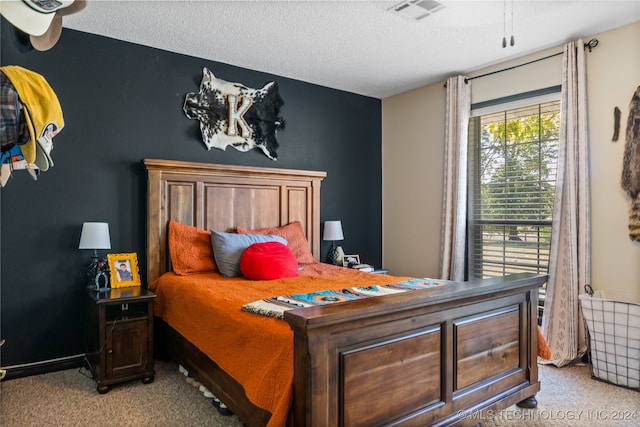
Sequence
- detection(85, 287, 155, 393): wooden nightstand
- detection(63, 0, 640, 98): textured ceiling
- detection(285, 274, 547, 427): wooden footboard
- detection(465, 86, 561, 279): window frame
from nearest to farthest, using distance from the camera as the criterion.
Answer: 1. detection(285, 274, 547, 427): wooden footboard
2. detection(85, 287, 155, 393): wooden nightstand
3. detection(63, 0, 640, 98): textured ceiling
4. detection(465, 86, 561, 279): window frame

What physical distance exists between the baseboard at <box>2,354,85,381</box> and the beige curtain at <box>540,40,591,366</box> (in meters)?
3.59

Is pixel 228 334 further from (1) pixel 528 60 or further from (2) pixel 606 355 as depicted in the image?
(1) pixel 528 60

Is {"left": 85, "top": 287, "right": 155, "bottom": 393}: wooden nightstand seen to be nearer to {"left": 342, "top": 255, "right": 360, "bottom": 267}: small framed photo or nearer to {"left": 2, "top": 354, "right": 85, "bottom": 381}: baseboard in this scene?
{"left": 2, "top": 354, "right": 85, "bottom": 381}: baseboard

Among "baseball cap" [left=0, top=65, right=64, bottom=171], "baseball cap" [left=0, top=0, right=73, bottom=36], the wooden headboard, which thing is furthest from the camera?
the wooden headboard

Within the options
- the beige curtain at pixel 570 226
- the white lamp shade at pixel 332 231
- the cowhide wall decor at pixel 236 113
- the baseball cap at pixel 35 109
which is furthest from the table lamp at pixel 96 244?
the beige curtain at pixel 570 226

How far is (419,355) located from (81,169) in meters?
2.79

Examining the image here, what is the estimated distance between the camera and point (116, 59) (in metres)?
3.46

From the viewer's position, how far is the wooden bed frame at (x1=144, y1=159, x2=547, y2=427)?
1.63 metres

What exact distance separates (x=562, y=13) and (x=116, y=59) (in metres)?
3.32

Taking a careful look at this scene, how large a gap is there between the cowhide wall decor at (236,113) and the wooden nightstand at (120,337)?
157 cm

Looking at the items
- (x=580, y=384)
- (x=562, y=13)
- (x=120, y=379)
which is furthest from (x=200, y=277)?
(x=562, y=13)

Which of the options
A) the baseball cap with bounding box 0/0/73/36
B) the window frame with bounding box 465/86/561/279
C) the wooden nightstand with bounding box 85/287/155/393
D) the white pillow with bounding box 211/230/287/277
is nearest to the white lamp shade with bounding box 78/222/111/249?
the wooden nightstand with bounding box 85/287/155/393

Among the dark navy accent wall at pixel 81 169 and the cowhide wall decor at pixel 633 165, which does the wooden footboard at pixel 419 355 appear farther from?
the dark navy accent wall at pixel 81 169

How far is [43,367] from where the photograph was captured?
123 inches
